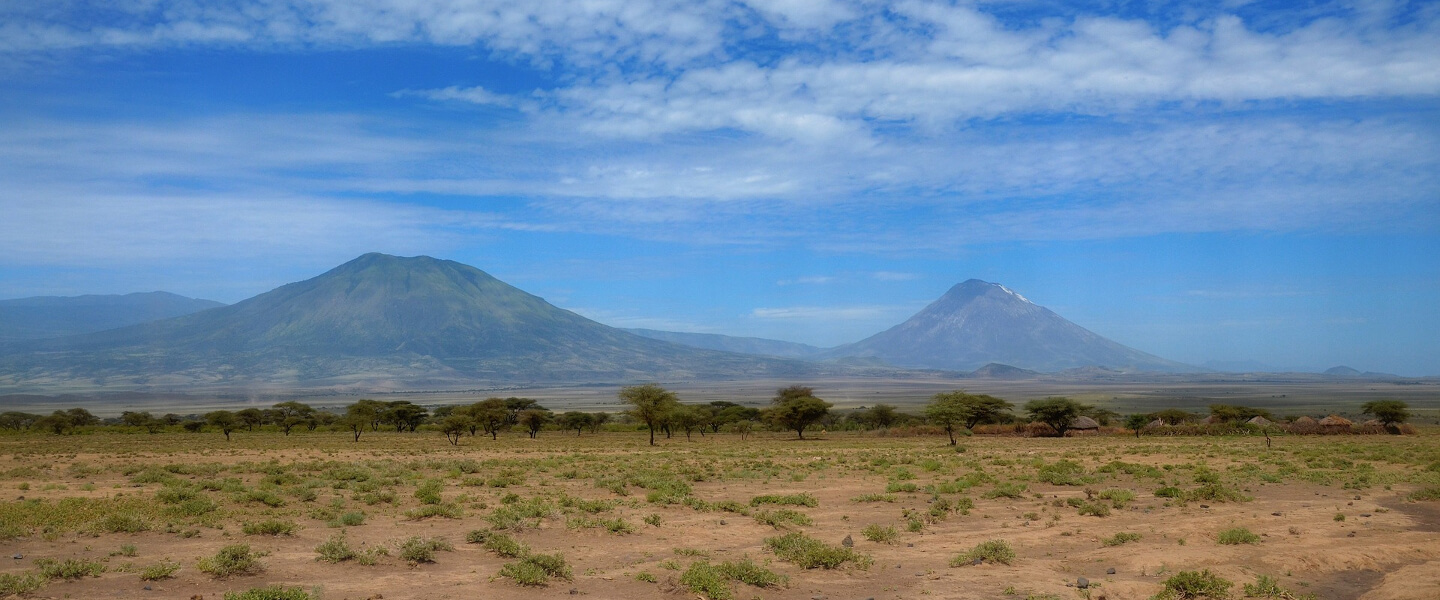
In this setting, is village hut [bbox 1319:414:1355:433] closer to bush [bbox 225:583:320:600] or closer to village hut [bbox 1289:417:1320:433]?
village hut [bbox 1289:417:1320:433]

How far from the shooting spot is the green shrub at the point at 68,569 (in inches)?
457

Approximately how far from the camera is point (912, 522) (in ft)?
55.2

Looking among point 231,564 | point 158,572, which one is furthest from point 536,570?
point 158,572

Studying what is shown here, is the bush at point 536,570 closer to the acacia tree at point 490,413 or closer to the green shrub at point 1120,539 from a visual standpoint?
the green shrub at point 1120,539

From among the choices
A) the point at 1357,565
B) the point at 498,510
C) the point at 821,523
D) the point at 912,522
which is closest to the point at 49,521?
the point at 498,510

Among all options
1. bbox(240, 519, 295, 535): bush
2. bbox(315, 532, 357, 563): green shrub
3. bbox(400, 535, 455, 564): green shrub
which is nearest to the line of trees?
bbox(240, 519, 295, 535): bush

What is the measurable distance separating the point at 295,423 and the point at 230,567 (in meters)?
69.0

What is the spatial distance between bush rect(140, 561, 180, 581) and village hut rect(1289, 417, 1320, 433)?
57255 millimetres

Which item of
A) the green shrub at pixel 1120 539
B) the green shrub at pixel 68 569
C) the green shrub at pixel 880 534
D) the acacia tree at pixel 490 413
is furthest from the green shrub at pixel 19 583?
the acacia tree at pixel 490 413

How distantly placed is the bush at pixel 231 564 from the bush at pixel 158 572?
0.32 m

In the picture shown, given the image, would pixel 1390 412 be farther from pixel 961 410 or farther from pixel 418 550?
pixel 418 550

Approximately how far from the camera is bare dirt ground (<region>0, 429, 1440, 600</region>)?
1211cm

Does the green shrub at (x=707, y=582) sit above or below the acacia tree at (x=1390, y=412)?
above

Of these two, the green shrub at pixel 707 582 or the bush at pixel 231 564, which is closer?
the green shrub at pixel 707 582
